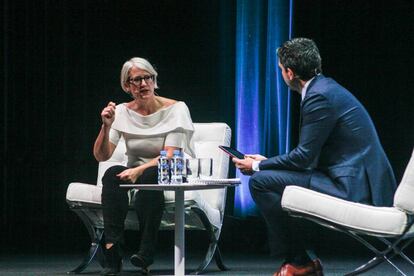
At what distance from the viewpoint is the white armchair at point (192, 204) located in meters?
4.12

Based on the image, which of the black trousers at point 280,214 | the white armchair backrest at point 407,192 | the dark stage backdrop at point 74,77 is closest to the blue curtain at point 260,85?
the dark stage backdrop at point 74,77

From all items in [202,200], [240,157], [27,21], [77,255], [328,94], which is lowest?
[77,255]

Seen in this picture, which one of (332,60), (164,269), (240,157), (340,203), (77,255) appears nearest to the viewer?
(340,203)

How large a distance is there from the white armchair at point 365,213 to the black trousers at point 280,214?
205 mm

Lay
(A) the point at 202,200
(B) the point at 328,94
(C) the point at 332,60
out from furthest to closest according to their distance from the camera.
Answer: (C) the point at 332,60 → (A) the point at 202,200 → (B) the point at 328,94

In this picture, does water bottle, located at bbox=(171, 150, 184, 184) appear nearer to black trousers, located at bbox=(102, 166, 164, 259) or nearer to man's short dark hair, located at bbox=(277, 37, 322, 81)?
black trousers, located at bbox=(102, 166, 164, 259)

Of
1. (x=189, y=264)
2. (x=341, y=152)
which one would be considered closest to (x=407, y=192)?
(x=341, y=152)

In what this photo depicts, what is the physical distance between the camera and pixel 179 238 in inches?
140

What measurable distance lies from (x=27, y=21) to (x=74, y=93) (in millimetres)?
723

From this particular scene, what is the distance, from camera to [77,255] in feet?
17.9

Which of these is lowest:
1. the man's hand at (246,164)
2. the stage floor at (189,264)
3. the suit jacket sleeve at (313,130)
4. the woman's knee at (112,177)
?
the stage floor at (189,264)

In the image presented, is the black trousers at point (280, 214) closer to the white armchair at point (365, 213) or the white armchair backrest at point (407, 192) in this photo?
the white armchair at point (365, 213)

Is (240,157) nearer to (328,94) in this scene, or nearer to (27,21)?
(328,94)

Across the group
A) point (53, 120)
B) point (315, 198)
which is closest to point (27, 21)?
point (53, 120)
